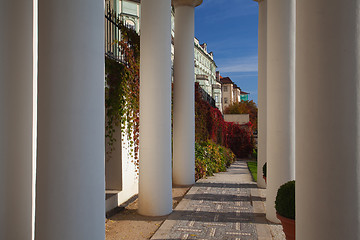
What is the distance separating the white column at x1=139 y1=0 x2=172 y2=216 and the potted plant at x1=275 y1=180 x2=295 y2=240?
3111 mm

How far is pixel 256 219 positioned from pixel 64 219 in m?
4.83

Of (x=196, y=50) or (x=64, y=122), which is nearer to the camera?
(x=64, y=122)

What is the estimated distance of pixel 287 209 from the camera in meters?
4.39

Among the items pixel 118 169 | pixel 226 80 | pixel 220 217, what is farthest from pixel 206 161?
pixel 226 80

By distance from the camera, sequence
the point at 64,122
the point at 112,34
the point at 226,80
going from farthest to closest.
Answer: the point at 226,80 → the point at 112,34 → the point at 64,122

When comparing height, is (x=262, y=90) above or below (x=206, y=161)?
above

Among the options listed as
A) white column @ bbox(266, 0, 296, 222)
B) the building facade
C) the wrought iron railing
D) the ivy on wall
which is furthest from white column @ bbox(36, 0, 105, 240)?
the building facade

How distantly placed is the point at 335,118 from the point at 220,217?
5007 mm

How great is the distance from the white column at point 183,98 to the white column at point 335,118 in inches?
326

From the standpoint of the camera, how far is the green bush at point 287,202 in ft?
14.3

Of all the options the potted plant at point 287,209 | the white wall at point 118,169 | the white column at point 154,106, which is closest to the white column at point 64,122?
the potted plant at point 287,209

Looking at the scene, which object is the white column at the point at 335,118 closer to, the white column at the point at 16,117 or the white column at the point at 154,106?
the white column at the point at 16,117

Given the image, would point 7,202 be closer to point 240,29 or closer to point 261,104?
point 261,104

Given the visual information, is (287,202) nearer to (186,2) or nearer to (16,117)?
(16,117)
